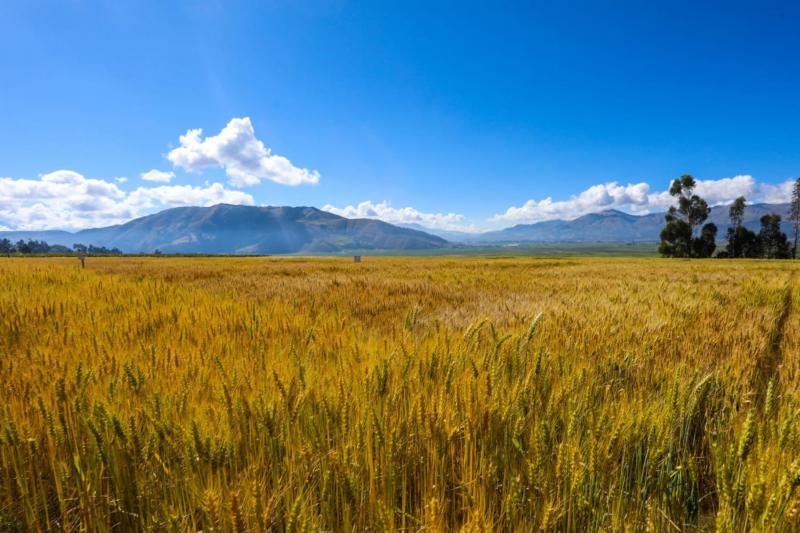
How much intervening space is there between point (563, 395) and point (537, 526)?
2.42 ft

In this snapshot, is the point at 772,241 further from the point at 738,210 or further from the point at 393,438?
the point at 393,438

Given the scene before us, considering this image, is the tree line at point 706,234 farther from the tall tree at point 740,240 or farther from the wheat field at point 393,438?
the wheat field at point 393,438

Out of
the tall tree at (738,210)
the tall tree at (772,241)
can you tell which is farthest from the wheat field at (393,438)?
the tall tree at (772,241)

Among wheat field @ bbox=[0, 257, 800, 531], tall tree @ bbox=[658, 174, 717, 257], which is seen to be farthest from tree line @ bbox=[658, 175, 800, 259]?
wheat field @ bbox=[0, 257, 800, 531]

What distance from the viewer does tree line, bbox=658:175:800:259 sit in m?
59.1

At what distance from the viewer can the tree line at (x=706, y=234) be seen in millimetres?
59094

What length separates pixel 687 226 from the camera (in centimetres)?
5959

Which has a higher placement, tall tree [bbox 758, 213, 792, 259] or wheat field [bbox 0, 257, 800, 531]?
tall tree [bbox 758, 213, 792, 259]

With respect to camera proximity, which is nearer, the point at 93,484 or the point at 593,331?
the point at 93,484

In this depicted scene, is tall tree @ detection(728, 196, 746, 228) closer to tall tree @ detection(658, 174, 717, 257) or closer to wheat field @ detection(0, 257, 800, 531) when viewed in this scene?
tall tree @ detection(658, 174, 717, 257)

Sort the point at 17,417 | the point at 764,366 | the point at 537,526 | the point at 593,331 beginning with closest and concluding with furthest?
the point at 537,526 → the point at 17,417 → the point at 764,366 → the point at 593,331

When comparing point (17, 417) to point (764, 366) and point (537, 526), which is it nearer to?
point (537, 526)

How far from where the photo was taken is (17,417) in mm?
1496

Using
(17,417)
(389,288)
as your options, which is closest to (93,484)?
(17,417)
